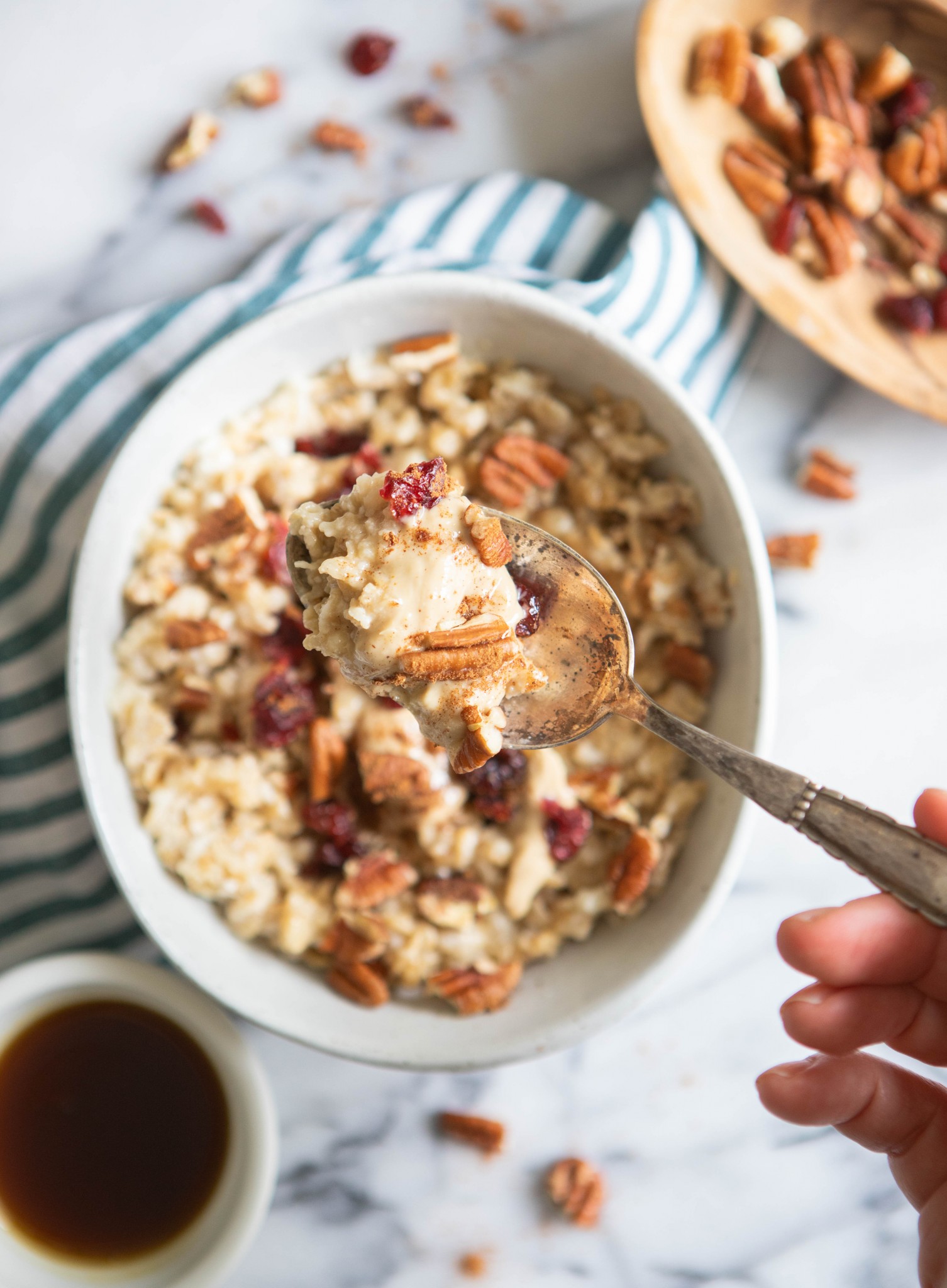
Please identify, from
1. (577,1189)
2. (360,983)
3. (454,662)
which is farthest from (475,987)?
(454,662)

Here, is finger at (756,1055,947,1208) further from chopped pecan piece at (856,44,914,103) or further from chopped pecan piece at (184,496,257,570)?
chopped pecan piece at (856,44,914,103)

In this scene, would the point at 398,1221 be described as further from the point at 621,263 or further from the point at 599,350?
the point at 621,263

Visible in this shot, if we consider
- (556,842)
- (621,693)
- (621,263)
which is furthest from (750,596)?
(621,263)

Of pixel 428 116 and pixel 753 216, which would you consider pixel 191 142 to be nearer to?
pixel 428 116

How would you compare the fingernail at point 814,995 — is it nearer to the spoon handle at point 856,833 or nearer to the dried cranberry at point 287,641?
the spoon handle at point 856,833

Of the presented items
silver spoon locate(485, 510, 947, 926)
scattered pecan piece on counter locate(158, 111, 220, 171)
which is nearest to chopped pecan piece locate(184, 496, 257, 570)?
silver spoon locate(485, 510, 947, 926)

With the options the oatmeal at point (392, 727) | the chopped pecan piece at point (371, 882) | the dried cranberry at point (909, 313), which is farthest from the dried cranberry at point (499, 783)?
the dried cranberry at point (909, 313)
